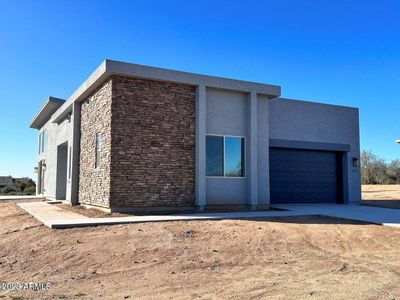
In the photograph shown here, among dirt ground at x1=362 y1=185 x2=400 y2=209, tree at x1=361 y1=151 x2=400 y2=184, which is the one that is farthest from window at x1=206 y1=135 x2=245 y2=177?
tree at x1=361 y1=151 x2=400 y2=184

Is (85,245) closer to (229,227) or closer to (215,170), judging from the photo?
(229,227)

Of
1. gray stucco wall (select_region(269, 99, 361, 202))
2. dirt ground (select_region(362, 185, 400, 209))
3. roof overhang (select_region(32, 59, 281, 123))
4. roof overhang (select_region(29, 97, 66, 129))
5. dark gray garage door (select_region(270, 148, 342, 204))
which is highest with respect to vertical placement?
roof overhang (select_region(29, 97, 66, 129))

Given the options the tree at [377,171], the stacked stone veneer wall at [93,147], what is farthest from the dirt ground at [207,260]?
the tree at [377,171]

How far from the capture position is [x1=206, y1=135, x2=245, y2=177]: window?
15008 millimetres

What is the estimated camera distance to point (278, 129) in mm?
18406

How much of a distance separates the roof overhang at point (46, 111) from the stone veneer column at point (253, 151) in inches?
538

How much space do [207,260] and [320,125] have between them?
45.2 ft

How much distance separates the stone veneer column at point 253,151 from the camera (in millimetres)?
15352

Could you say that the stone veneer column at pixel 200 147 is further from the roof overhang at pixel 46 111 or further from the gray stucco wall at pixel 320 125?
the roof overhang at pixel 46 111

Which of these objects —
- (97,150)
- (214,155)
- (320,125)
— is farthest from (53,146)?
(320,125)

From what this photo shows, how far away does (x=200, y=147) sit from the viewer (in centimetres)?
1448

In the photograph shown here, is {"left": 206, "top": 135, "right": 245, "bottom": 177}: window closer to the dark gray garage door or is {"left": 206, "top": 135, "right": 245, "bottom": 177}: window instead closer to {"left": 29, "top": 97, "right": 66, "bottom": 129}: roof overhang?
the dark gray garage door

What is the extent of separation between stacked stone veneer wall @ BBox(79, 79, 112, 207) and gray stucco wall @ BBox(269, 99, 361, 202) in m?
7.77

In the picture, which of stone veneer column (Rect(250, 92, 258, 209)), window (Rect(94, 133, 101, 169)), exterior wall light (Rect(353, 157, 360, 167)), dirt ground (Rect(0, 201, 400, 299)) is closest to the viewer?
dirt ground (Rect(0, 201, 400, 299))
